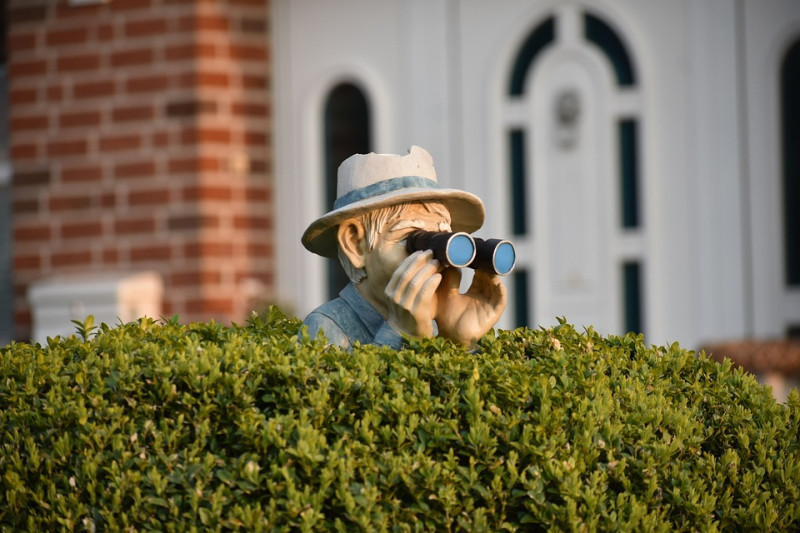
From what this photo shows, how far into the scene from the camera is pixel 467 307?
388cm

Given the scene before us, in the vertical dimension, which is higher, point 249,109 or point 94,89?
point 94,89

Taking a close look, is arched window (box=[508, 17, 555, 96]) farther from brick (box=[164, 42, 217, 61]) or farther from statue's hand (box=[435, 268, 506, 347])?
statue's hand (box=[435, 268, 506, 347])

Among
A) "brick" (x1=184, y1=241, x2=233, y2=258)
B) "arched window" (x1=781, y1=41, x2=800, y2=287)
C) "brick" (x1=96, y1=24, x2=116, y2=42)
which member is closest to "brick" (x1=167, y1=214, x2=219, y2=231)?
"brick" (x1=184, y1=241, x2=233, y2=258)

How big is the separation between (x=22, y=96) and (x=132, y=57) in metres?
1.06

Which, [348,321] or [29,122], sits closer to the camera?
[348,321]

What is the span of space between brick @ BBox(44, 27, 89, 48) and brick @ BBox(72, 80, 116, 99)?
34cm

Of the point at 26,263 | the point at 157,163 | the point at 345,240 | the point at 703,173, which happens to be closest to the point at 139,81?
the point at 157,163

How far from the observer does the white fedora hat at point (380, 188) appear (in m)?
3.97

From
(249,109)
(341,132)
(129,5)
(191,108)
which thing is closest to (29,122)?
(129,5)

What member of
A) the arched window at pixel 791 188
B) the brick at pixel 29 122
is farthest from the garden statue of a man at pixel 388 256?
the brick at pixel 29 122

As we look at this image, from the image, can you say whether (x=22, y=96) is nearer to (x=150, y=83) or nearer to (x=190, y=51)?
(x=150, y=83)

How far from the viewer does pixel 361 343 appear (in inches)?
159

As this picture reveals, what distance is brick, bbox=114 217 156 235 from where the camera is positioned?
962 cm

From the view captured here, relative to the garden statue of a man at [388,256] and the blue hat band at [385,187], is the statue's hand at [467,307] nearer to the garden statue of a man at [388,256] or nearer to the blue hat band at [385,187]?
the garden statue of a man at [388,256]
